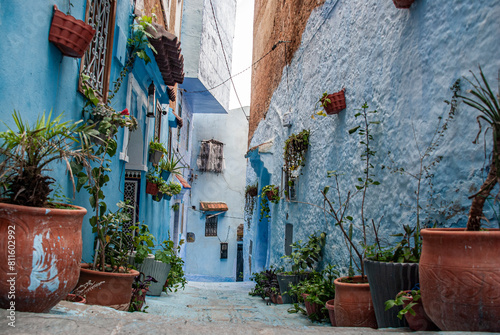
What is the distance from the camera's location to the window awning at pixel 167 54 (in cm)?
616

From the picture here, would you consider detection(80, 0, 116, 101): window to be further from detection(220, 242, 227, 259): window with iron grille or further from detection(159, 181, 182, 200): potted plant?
detection(220, 242, 227, 259): window with iron grille

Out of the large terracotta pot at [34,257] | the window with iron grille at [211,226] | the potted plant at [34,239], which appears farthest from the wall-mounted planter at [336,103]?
the window with iron grille at [211,226]

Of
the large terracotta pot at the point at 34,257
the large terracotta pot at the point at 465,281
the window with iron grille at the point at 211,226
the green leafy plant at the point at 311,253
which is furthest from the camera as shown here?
the window with iron grille at the point at 211,226

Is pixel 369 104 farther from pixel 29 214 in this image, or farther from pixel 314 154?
pixel 29 214

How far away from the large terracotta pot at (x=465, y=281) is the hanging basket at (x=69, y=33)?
301cm

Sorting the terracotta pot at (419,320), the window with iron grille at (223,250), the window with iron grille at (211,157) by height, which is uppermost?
the window with iron grille at (211,157)

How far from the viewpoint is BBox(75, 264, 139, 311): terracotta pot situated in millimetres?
3576

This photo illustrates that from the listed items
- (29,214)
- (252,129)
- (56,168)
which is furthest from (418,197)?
(252,129)

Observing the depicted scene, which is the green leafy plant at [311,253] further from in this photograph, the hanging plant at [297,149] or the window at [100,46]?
the window at [100,46]

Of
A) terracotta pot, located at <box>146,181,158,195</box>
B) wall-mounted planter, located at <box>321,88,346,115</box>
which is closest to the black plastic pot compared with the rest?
wall-mounted planter, located at <box>321,88,346,115</box>

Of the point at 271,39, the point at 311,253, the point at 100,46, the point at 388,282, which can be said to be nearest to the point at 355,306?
the point at 388,282

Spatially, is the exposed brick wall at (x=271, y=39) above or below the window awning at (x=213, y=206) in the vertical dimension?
above

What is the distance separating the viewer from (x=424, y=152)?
10.6ft

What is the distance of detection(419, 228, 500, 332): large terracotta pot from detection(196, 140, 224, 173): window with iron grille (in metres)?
21.1
